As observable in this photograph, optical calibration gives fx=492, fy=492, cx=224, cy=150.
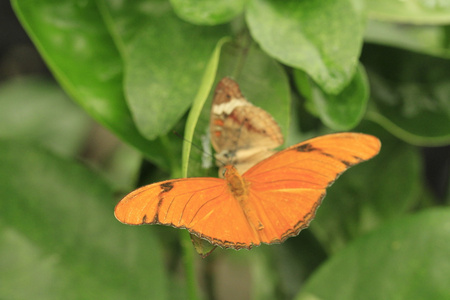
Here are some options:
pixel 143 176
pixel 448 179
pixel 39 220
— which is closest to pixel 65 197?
pixel 39 220

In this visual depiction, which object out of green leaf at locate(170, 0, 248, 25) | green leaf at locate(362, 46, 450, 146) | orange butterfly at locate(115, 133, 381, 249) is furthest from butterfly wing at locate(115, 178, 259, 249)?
green leaf at locate(362, 46, 450, 146)

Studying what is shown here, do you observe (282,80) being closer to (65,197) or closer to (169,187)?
(169,187)

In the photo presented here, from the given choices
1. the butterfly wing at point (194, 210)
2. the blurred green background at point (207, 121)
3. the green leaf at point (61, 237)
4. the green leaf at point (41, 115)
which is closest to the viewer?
the butterfly wing at point (194, 210)

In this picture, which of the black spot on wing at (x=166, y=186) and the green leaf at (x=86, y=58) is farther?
the green leaf at (x=86, y=58)

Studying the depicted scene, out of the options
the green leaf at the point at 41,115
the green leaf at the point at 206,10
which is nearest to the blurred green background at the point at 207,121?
the green leaf at the point at 206,10

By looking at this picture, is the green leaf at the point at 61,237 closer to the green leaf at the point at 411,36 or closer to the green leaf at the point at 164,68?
the green leaf at the point at 164,68

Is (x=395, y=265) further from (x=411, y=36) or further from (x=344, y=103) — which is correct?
(x=411, y=36)
